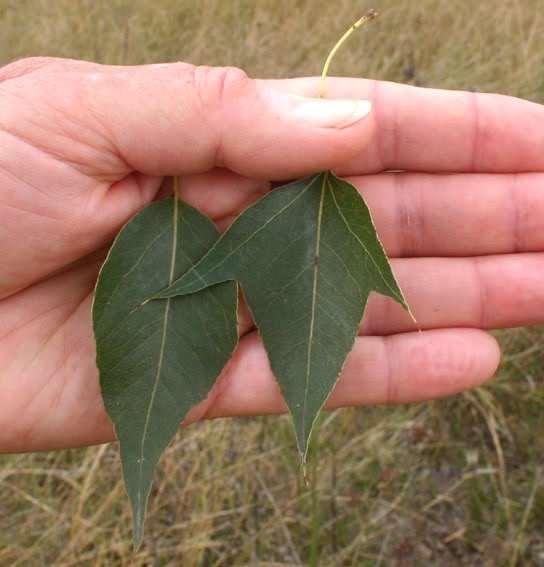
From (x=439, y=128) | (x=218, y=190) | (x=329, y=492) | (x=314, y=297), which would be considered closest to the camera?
(x=314, y=297)

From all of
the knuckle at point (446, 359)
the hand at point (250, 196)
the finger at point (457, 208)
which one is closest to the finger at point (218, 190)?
the hand at point (250, 196)

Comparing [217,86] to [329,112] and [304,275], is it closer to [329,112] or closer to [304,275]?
[329,112]

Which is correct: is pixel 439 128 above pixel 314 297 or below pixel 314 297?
above

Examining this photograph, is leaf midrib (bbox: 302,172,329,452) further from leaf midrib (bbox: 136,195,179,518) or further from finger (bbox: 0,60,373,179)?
leaf midrib (bbox: 136,195,179,518)

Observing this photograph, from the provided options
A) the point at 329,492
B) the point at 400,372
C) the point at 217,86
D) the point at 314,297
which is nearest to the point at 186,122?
the point at 217,86

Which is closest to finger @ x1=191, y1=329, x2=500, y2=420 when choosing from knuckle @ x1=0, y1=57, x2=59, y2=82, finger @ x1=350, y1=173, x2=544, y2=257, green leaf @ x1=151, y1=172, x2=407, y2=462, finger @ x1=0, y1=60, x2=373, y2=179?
finger @ x1=350, y1=173, x2=544, y2=257

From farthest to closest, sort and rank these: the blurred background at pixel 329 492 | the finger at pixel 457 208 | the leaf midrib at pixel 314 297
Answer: the blurred background at pixel 329 492
the finger at pixel 457 208
the leaf midrib at pixel 314 297

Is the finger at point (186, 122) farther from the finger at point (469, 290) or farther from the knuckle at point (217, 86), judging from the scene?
the finger at point (469, 290)

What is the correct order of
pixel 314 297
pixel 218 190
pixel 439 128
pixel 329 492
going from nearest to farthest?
pixel 314 297 → pixel 218 190 → pixel 439 128 → pixel 329 492
